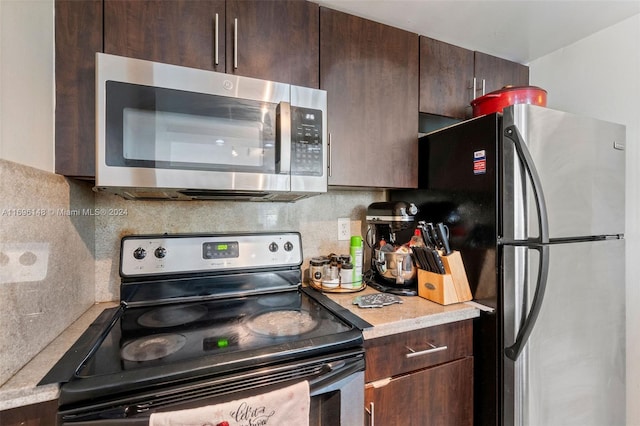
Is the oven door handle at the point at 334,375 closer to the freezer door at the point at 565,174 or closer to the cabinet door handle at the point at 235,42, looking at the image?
the freezer door at the point at 565,174

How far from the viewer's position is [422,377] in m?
1.05

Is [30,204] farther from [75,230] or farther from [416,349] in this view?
[416,349]

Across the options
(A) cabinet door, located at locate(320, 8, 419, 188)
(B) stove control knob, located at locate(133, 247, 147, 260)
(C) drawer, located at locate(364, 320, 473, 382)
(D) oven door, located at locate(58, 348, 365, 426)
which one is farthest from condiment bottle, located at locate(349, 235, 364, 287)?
(B) stove control knob, located at locate(133, 247, 147, 260)

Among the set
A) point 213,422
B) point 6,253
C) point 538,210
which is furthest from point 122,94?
point 538,210

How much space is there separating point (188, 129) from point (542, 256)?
132cm

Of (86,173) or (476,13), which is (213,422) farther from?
(476,13)

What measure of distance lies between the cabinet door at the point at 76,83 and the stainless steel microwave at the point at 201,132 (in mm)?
128

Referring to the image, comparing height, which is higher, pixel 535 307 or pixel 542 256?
pixel 542 256

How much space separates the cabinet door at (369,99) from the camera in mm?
1275

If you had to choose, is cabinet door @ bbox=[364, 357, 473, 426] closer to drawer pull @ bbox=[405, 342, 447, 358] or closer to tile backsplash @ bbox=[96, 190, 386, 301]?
drawer pull @ bbox=[405, 342, 447, 358]

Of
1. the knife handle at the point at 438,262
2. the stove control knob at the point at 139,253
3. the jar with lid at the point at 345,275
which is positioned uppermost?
the stove control knob at the point at 139,253

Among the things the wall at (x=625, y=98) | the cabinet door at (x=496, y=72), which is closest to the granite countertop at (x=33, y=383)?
the cabinet door at (x=496, y=72)

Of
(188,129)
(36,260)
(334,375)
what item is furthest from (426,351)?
(36,260)

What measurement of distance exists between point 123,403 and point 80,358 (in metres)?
0.21
